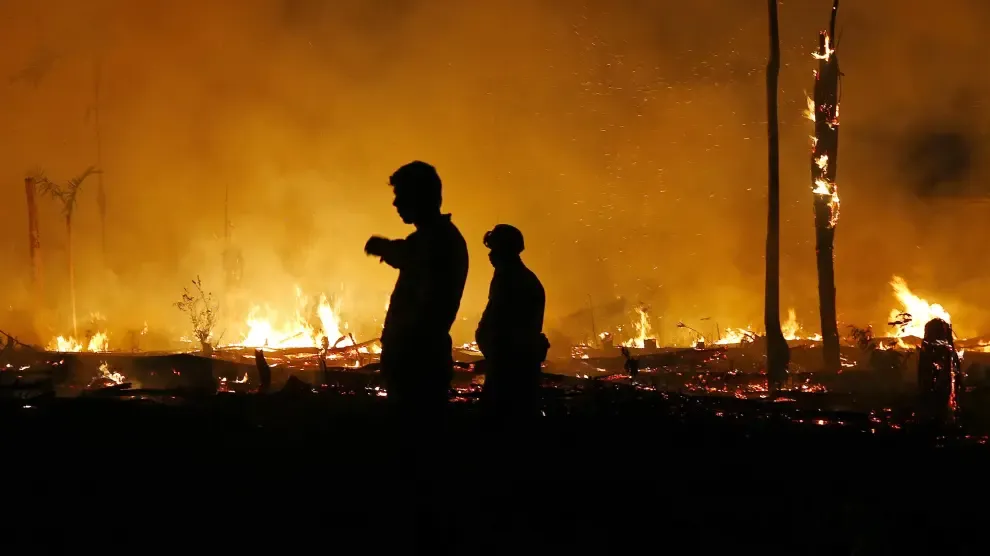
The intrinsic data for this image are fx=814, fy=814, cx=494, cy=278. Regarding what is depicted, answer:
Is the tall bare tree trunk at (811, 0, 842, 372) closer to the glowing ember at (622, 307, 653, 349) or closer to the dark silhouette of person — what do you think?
the dark silhouette of person

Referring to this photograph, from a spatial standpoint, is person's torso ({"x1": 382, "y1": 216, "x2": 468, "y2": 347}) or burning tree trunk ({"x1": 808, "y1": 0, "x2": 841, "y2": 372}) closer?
person's torso ({"x1": 382, "y1": 216, "x2": 468, "y2": 347})

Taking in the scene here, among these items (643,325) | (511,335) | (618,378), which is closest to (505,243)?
(511,335)

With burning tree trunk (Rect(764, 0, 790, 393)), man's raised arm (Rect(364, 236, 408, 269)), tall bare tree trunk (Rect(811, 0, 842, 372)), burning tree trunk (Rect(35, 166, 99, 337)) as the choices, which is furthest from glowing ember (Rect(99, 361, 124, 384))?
burning tree trunk (Rect(35, 166, 99, 337))

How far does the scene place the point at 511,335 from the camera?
202 inches

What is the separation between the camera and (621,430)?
21.2ft

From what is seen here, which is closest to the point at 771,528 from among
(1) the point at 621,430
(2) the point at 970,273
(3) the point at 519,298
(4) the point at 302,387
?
(3) the point at 519,298

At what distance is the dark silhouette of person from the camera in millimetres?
5121

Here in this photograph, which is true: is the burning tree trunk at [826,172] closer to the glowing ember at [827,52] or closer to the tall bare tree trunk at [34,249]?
the glowing ember at [827,52]

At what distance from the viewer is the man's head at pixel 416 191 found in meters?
3.81

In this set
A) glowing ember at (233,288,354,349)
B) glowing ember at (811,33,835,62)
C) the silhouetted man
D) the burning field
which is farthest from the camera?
glowing ember at (233,288,354,349)

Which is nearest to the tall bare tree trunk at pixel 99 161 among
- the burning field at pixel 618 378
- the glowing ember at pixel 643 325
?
the burning field at pixel 618 378

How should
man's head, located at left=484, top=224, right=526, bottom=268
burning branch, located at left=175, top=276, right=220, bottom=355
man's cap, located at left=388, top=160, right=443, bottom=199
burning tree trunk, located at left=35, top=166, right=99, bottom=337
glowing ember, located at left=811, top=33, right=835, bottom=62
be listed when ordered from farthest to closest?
burning branch, located at left=175, top=276, right=220, bottom=355, burning tree trunk, located at left=35, top=166, right=99, bottom=337, glowing ember, located at left=811, top=33, right=835, bottom=62, man's head, located at left=484, top=224, right=526, bottom=268, man's cap, located at left=388, top=160, right=443, bottom=199

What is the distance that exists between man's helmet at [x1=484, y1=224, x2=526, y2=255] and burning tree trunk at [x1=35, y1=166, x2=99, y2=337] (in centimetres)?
2354

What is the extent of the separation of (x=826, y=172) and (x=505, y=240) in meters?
9.80
